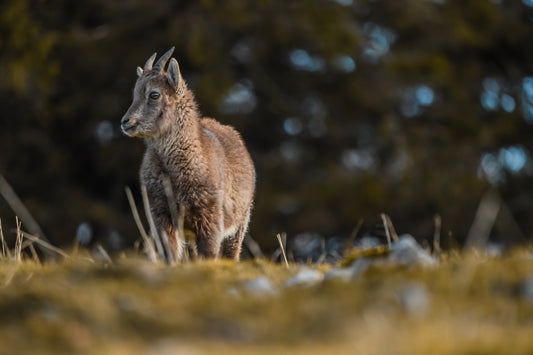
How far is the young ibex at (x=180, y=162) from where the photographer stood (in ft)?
19.9

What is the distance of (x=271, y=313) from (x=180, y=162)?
3493mm

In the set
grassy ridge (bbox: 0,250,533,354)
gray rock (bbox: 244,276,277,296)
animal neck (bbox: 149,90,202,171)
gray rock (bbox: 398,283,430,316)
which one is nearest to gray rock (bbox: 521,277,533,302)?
grassy ridge (bbox: 0,250,533,354)

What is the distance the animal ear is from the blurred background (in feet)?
27.4

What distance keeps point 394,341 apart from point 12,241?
1438cm

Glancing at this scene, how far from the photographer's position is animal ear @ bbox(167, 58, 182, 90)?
21.1 feet

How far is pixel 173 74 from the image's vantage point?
21.2 feet

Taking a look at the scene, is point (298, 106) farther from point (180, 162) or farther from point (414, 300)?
point (414, 300)

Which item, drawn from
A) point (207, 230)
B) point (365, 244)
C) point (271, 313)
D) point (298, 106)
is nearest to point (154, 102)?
point (207, 230)

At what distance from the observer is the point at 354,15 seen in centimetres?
1772

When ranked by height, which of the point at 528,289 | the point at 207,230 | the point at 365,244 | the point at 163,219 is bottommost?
the point at 365,244

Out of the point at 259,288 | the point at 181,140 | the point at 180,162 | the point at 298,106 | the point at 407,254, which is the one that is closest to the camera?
the point at 259,288

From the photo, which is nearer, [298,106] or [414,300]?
[414,300]

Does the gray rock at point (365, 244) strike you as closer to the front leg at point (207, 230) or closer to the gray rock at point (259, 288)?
the front leg at point (207, 230)

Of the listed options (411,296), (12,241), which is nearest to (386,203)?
(12,241)
